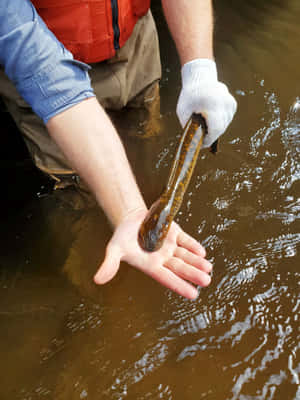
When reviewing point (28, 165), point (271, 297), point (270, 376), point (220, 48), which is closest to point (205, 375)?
point (270, 376)

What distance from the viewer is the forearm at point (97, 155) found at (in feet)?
4.85

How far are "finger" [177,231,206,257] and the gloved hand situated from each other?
24.9 inches

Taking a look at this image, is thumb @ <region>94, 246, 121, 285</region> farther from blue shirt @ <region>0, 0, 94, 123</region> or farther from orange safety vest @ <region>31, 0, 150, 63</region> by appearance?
orange safety vest @ <region>31, 0, 150, 63</region>

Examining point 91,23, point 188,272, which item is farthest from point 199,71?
point 188,272

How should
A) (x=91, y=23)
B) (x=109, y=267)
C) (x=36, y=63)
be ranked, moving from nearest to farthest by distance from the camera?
(x=109, y=267), (x=36, y=63), (x=91, y=23)

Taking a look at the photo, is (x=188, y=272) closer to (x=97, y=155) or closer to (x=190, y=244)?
(x=190, y=244)

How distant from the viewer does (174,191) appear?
1736 millimetres

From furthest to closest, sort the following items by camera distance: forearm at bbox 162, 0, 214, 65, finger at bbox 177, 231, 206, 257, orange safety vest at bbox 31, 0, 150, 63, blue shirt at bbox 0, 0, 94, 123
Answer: forearm at bbox 162, 0, 214, 65
orange safety vest at bbox 31, 0, 150, 63
finger at bbox 177, 231, 206, 257
blue shirt at bbox 0, 0, 94, 123

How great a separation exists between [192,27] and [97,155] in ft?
3.68

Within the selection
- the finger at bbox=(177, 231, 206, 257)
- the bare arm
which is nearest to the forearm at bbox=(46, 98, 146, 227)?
the bare arm

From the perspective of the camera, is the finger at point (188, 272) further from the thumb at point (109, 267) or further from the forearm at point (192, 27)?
the forearm at point (192, 27)

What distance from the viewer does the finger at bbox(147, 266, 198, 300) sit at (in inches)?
Result: 55.0

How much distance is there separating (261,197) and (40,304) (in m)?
1.57

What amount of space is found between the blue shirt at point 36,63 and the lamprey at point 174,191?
58 cm
